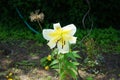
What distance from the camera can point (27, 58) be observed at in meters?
5.60

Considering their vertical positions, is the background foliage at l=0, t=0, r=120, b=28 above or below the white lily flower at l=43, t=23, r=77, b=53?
above

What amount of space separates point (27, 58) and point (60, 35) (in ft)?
7.41

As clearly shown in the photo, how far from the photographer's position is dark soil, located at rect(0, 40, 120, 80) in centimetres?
506

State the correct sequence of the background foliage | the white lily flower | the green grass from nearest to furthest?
the white lily flower
the green grass
the background foliage

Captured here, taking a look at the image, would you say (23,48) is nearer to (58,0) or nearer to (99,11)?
(58,0)

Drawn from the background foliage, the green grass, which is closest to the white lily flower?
the green grass

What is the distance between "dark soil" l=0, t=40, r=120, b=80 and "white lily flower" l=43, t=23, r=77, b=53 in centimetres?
157

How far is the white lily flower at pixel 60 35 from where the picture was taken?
136 inches

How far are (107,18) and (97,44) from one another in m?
1.28

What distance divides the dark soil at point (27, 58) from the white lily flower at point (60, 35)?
1574 mm

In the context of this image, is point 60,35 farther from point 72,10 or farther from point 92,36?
point 72,10

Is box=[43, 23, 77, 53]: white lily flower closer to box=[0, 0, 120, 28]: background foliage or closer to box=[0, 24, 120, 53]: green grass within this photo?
box=[0, 24, 120, 53]: green grass

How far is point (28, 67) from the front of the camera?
525cm

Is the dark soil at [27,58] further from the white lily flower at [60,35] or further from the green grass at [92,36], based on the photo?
the white lily flower at [60,35]
